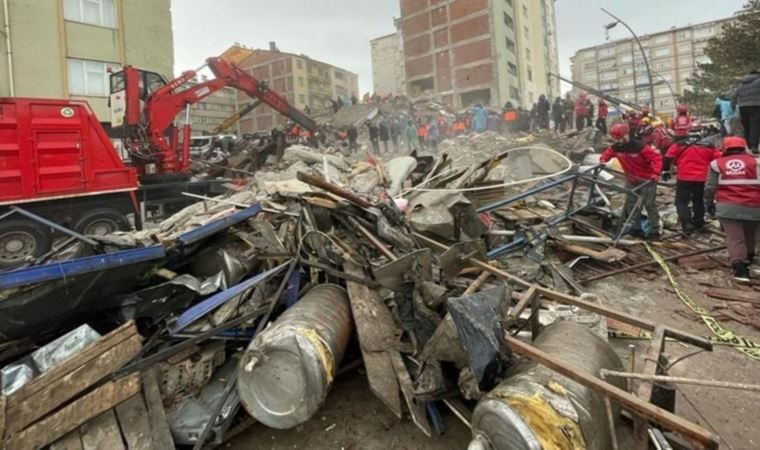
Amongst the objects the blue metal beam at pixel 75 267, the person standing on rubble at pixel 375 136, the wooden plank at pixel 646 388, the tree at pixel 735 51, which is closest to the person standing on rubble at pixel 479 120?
the person standing on rubble at pixel 375 136

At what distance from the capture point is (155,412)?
2.56 meters

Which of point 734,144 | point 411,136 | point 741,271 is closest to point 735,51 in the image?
point 411,136

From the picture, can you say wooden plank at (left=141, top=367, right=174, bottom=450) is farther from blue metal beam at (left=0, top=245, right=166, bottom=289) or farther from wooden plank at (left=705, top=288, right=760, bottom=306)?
wooden plank at (left=705, top=288, right=760, bottom=306)

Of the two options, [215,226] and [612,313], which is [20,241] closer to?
[215,226]

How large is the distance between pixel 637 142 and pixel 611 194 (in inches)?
73.2

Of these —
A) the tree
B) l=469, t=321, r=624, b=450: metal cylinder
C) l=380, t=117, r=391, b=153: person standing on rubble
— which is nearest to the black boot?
l=469, t=321, r=624, b=450: metal cylinder

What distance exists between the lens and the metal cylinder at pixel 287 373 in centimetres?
227

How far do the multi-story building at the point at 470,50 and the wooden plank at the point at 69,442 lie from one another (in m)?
37.2

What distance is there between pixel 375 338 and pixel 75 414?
1.89 meters

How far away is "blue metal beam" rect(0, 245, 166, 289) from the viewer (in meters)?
2.56

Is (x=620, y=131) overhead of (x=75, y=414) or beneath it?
overhead

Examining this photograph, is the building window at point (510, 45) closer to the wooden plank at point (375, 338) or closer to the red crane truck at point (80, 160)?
the red crane truck at point (80, 160)

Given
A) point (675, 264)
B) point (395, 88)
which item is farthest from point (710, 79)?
point (395, 88)

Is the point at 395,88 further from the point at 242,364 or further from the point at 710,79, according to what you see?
the point at 242,364
